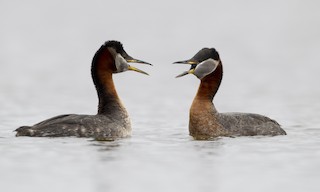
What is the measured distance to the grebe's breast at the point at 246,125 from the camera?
728 inches

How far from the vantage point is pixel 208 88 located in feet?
62.4

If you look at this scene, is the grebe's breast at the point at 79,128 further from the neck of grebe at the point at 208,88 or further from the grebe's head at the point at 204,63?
the grebe's head at the point at 204,63

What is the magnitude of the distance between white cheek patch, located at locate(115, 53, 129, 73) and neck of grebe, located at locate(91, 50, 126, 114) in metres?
0.10

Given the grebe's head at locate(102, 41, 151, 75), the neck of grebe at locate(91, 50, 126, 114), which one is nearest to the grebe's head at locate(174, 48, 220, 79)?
the grebe's head at locate(102, 41, 151, 75)

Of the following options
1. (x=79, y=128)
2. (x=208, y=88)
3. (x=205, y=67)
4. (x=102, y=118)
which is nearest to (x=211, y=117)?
(x=208, y=88)

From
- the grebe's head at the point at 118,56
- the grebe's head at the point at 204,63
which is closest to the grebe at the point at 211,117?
the grebe's head at the point at 204,63

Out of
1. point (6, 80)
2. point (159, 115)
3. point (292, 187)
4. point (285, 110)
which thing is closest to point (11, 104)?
point (159, 115)

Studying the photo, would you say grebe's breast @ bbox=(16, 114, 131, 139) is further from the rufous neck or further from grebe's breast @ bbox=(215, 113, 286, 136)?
grebe's breast @ bbox=(215, 113, 286, 136)

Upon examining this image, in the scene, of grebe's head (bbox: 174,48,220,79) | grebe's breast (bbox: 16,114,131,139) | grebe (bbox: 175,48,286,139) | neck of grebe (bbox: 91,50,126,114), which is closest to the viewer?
grebe's breast (bbox: 16,114,131,139)

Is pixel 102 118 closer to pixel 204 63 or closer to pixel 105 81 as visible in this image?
pixel 105 81

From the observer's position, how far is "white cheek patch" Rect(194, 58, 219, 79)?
1880 cm

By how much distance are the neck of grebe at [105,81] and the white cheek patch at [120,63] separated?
0.34 ft

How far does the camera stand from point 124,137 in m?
18.4

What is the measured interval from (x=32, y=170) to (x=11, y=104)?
13.1 meters
